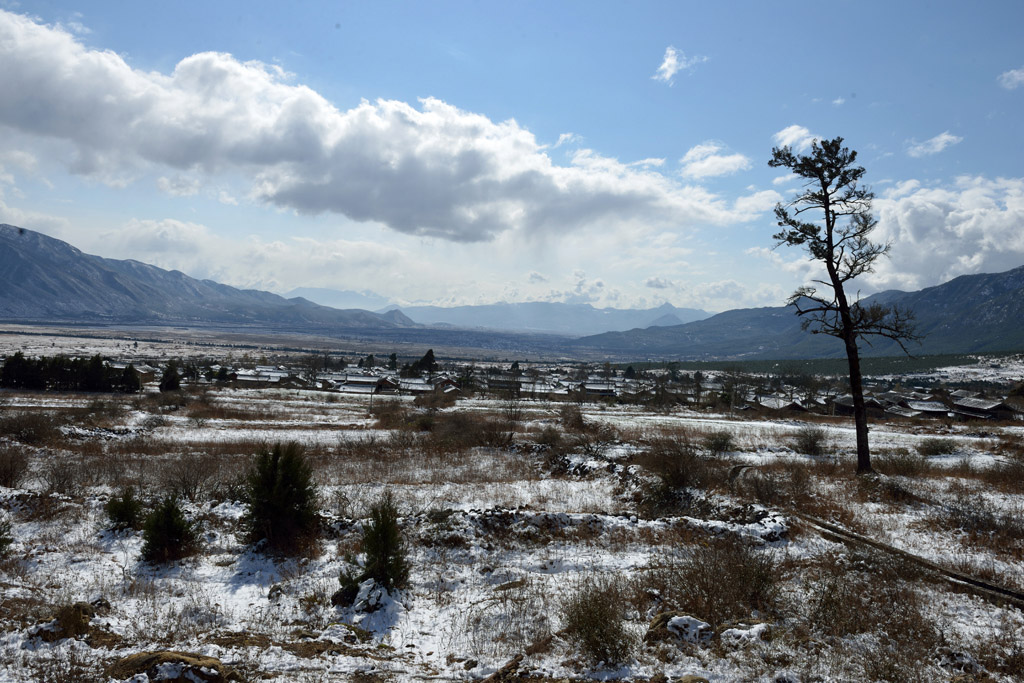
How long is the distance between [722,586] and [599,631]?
277 centimetres

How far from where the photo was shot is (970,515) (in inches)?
469

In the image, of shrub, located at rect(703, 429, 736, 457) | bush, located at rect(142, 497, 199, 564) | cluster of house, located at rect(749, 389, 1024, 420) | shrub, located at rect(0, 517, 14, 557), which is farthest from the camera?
cluster of house, located at rect(749, 389, 1024, 420)

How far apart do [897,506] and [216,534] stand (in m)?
17.0

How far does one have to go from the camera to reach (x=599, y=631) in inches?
280

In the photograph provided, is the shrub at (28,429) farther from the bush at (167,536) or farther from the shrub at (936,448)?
the shrub at (936,448)

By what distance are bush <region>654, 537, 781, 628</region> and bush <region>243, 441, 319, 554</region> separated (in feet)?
25.7

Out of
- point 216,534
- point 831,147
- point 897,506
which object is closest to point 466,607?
point 216,534

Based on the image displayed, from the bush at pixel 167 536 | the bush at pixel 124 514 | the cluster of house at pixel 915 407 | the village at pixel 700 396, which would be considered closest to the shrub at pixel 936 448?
the bush at pixel 167 536

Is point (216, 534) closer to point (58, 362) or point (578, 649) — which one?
point (578, 649)

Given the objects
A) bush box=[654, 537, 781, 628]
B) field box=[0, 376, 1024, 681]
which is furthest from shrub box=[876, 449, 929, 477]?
bush box=[654, 537, 781, 628]

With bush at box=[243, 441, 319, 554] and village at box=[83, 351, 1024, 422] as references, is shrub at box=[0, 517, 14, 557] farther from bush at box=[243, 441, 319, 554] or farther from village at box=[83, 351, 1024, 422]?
village at box=[83, 351, 1024, 422]

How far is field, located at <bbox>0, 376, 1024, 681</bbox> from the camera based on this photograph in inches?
276

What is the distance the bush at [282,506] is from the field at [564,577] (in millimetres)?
344

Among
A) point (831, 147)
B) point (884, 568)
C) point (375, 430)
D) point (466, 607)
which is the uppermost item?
point (831, 147)
